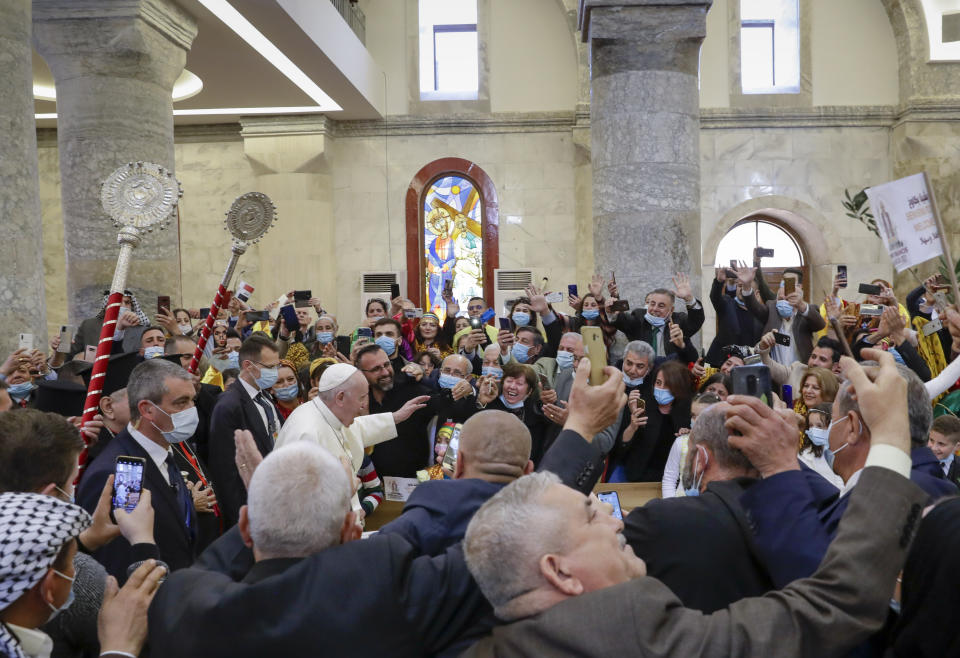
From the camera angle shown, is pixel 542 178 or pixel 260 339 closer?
Result: pixel 260 339

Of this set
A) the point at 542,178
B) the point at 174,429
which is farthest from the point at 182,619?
the point at 542,178

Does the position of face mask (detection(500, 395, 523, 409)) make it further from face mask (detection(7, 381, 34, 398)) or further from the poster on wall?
face mask (detection(7, 381, 34, 398))

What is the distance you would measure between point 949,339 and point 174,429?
6.24 m

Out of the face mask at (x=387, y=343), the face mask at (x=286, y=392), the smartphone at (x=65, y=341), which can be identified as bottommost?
the face mask at (x=286, y=392)

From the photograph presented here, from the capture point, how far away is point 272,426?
203 inches

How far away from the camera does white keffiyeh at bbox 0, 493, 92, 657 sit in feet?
6.04

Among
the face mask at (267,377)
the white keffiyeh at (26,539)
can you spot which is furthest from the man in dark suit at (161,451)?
the face mask at (267,377)

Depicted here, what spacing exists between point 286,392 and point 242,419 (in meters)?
0.95

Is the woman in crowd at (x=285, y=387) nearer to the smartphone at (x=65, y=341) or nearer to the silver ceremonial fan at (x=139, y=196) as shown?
the silver ceremonial fan at (x=139, y=196)

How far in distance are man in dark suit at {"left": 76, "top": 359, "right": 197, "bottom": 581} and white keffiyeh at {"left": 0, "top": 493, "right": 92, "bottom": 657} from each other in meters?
1.32

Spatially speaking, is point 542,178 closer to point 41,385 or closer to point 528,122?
point 528,122

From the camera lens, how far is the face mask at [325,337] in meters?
8.40

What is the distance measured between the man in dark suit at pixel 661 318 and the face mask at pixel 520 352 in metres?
1.10

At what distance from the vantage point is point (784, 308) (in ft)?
26.3
